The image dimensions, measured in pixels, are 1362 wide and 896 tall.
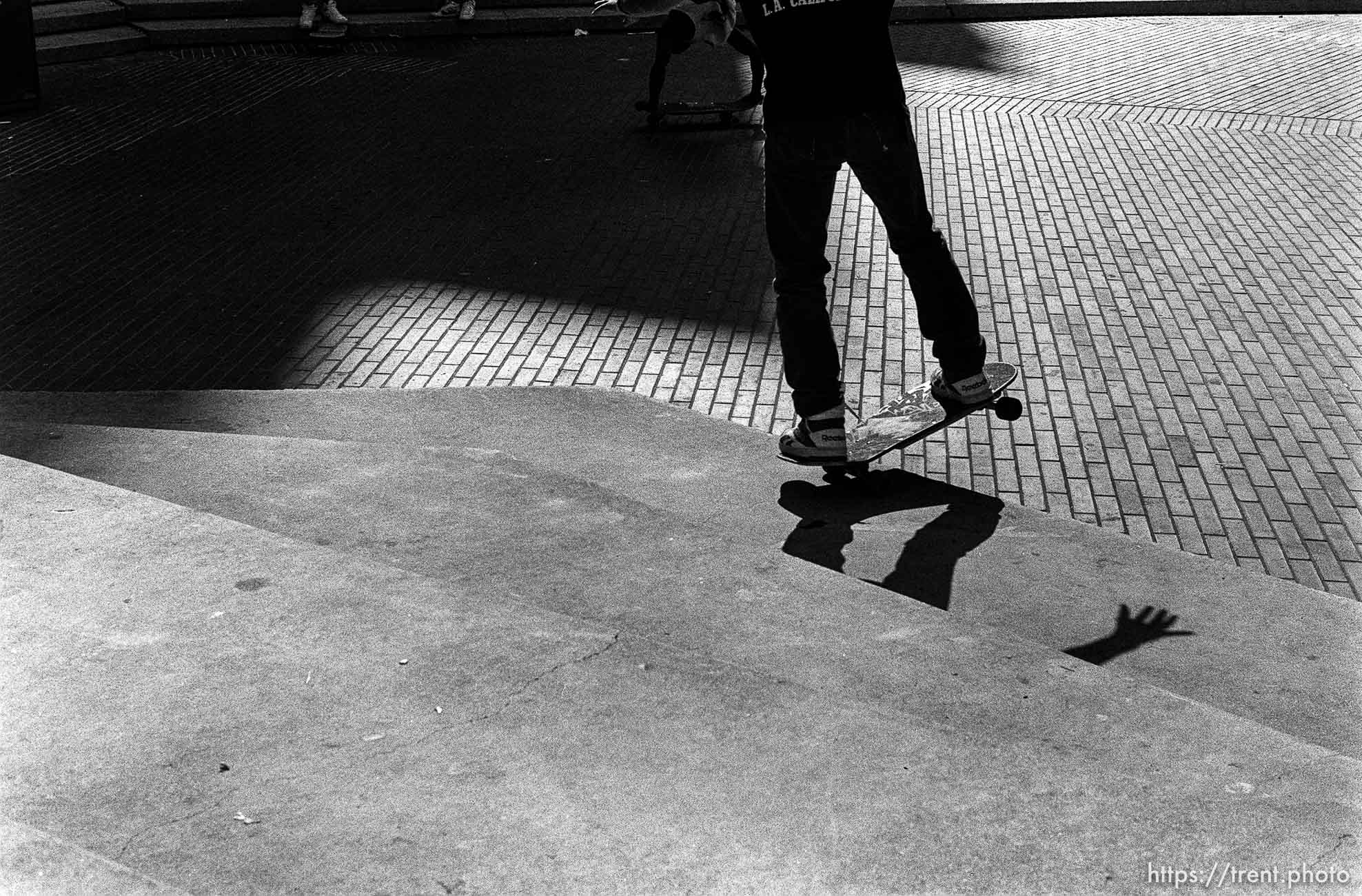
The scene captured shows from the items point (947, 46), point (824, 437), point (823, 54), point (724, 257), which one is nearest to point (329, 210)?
point (724, 257)

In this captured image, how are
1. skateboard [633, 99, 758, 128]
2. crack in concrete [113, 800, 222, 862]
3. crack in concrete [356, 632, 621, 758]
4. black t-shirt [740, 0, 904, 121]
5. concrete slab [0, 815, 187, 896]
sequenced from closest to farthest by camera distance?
concrete slab [0, 815, 187, 896] → crack in concrete [113, 800, 222, 862] → crack in concrete [356, 632, 621, 758] → black t-shirt [740, 0, 904, 121] → skateboard [633, 99, 758, 128]

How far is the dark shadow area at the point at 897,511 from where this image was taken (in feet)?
14.0

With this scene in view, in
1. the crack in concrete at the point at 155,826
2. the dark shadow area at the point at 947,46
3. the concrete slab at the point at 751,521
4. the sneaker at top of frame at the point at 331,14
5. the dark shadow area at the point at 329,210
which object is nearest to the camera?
the crack in concrete at the point at 155,826

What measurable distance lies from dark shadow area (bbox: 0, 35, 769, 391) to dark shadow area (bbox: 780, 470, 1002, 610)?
2104mm

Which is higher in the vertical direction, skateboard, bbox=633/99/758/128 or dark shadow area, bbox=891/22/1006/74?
dark shadow area, bbox=891/22/1006/74

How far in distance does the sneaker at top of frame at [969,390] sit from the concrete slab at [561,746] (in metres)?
1.76

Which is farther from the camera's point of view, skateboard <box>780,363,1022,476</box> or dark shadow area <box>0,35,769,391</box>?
dark shadow area <box>0,35,769,391</box>

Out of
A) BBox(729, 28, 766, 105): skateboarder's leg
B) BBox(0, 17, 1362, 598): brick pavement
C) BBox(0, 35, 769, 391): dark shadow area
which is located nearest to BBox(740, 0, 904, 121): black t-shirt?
BBox(0, 17, 1362, 598): brick pavement

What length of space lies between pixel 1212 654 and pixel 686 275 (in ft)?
14.1

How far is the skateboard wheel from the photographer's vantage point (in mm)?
5031

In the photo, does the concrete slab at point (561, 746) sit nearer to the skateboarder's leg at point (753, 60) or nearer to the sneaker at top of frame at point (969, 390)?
the sneaker at top of frame at point (969, 390)

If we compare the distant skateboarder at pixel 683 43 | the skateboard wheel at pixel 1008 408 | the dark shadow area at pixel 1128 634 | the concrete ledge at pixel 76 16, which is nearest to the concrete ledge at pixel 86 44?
the concrete ledge at pixel 76 16

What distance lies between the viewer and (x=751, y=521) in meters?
4.65

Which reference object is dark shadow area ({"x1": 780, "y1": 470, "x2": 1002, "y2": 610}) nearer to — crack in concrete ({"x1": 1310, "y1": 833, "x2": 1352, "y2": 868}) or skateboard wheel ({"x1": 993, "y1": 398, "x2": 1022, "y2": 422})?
skateboard wheel ({"x1": 993, "y1": 398, "x2": 1022, "y2": 422})
